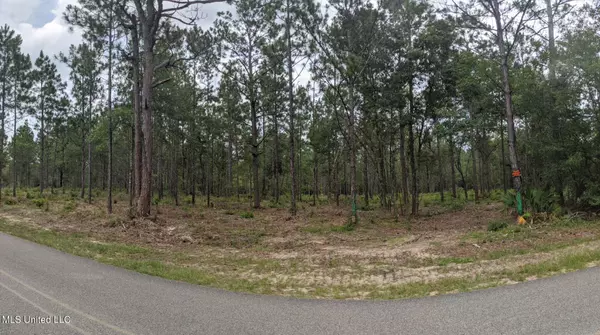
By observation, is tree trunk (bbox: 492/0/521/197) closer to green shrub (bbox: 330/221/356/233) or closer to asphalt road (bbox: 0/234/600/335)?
green shrub (bbox: 330/221/356/233)

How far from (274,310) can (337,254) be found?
515 cm

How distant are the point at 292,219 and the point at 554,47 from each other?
51.1 ft

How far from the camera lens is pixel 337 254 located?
31.6 feet

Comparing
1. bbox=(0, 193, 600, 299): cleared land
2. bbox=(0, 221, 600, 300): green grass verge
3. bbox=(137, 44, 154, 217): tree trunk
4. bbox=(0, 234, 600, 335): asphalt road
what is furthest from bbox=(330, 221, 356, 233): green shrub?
bbox=(0, 234, 600, 335): asphalt road

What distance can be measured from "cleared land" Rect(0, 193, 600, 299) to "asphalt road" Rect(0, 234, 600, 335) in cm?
60

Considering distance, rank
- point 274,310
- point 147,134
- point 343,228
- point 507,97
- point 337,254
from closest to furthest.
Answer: point 274,310 < point 337,254 < point 507,97 < point 147,134 < point 343,228

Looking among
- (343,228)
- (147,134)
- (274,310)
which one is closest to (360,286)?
(274,310)

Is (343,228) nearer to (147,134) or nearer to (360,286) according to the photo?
(360,286)

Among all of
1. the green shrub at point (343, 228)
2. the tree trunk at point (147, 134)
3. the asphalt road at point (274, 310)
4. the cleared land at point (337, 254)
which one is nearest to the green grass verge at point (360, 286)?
the cleared land at point (337, 254)

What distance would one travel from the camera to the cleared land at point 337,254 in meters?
6.06

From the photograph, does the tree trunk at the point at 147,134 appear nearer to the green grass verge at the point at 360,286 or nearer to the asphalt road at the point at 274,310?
the green grass verge at the point at 360,286

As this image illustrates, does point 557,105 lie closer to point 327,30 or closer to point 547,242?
point 547,242

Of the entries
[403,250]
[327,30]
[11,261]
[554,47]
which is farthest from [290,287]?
[554,47]

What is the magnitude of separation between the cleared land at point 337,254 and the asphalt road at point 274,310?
0.60m
